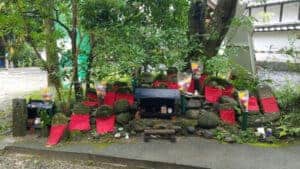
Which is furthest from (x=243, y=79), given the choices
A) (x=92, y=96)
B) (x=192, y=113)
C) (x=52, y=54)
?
(x=52, y=54)

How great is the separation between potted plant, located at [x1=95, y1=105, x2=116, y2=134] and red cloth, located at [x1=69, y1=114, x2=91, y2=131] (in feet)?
0.58

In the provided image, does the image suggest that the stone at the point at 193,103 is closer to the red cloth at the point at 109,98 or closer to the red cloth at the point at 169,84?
the red cloth at the point at 169,84

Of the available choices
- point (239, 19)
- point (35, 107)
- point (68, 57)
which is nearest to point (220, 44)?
point (239, 19)

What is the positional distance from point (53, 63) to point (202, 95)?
2.81m

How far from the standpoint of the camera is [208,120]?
246 inches

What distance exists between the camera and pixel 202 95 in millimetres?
6992

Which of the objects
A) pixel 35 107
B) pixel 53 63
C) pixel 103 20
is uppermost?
pixel 103 20

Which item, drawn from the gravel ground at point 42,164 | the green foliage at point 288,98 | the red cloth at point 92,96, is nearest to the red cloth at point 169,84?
the red cloth at point 92,96

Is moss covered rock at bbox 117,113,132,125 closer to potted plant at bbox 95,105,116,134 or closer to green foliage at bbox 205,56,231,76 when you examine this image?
potted plant at bbox 95,105,116,134

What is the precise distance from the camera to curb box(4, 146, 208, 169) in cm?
522

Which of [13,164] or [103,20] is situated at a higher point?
[103,20]

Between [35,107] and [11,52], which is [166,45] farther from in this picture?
[11,52]

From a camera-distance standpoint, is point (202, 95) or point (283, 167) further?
point (202, 95)

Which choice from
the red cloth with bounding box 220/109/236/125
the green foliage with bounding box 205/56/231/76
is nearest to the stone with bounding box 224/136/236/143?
the red cloth with bounding box 220/109/236/125
